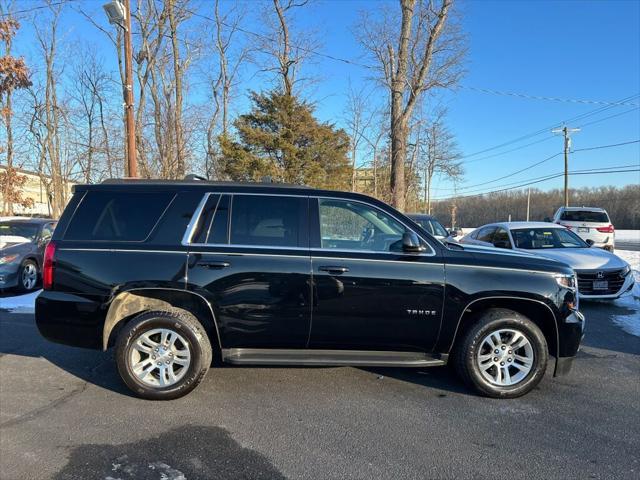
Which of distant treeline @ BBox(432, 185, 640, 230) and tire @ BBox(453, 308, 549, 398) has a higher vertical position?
distant treeline @ BBox(432, 185, 640, 230)

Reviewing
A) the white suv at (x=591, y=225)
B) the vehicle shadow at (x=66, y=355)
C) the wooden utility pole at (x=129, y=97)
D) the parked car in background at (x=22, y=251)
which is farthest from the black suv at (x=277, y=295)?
the white suv at (x=591, y=225)

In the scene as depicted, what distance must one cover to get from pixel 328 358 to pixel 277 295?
735 mm

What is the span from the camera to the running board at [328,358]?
399cm

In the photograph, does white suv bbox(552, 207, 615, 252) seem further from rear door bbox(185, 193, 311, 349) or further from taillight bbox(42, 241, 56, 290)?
taillight bbox(42, 241, 56, 290)

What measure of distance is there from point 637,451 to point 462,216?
9180cm

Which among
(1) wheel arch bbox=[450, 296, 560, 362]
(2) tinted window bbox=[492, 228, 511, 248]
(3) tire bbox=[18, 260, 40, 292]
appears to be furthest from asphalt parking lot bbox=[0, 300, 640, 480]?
(3) tire bbox=[18, 260, 40, 292]

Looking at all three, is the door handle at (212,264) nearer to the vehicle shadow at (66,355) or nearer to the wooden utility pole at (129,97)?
the vehicle shadow at (66,355)

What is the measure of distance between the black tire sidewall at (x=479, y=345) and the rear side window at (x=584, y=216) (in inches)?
551

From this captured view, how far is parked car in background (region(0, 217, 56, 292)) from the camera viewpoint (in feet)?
28.7

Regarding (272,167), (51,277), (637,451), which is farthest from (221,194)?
(272,167)

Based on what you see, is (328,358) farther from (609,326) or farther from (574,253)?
(574,253)

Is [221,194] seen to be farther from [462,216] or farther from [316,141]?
[462,216]

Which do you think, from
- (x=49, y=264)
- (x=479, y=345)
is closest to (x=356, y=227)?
(x=479, y=345)

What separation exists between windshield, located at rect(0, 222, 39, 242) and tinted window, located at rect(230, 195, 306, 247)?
25.6ft
